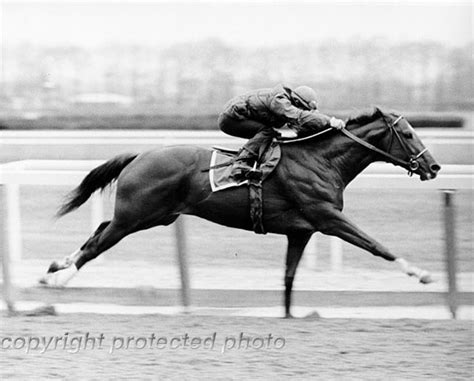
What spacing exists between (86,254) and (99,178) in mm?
459

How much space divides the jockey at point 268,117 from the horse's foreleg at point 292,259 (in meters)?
0.49

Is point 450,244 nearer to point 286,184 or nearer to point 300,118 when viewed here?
point 286,184

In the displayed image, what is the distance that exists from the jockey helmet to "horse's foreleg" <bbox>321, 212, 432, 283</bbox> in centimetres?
60

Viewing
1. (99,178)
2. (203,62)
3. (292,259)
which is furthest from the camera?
(203,62)

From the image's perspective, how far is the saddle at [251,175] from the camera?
468 centimetres

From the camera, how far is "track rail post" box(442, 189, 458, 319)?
487 cm

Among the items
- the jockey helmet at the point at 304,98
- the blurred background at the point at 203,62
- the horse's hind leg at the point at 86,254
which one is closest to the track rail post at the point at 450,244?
the jockey helmet at the point at 304,98

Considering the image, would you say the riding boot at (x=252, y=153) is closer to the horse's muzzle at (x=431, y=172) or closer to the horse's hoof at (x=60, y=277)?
the horse's muzzle at (x=431, y=172)

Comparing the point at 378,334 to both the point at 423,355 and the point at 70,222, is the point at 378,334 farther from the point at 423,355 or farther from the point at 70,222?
the point at 70,222

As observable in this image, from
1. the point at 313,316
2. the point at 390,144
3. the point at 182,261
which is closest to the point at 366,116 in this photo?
the point at 390,144

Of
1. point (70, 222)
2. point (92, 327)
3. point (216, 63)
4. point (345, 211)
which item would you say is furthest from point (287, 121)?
point (216, 63)

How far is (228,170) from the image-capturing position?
15.5ft

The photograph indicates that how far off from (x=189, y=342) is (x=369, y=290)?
1360 millimetres

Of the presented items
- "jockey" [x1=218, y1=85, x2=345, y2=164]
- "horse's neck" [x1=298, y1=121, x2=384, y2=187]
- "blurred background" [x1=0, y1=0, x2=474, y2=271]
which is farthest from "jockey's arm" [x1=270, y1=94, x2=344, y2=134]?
"blurred background" [x1=0, y1=0, x2=474, y2=271]
